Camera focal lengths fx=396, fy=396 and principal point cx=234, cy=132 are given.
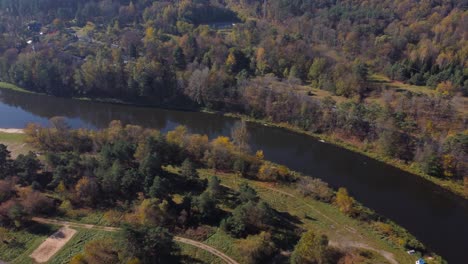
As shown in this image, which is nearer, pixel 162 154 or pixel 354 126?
pixel 162 154

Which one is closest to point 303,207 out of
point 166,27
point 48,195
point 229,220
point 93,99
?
point 229,220

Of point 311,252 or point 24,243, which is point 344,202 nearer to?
point 311,252

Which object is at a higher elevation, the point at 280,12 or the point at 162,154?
the point at 280,12

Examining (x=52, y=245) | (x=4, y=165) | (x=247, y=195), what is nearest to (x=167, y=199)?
(x=247, y=195)

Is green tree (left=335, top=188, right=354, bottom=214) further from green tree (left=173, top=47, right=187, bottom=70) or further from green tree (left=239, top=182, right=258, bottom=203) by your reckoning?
green tree (left=173, top=47, right=187, bottom=70)

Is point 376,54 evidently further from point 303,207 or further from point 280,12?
point 303,207

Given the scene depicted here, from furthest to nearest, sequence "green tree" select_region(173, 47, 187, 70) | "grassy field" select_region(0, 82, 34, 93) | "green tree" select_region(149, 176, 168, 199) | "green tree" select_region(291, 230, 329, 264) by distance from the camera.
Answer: "grassy field" select_region(0, 82, 34, 93) < "green tree" select_region(173, 47, 187, 70) < "green tree" select_region(149, 176, 168, 199) < "green tree" select_region(291, 230, 329, 264)

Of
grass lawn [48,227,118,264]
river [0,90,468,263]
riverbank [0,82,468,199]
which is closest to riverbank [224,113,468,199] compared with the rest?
riverbank [0,82,468,199]
